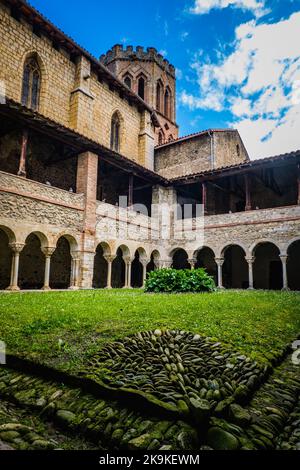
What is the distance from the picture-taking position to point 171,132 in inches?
1375

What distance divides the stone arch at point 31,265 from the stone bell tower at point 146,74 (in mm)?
20781

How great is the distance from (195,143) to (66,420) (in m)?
22.6

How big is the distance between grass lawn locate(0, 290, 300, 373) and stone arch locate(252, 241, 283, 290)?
47.1ft

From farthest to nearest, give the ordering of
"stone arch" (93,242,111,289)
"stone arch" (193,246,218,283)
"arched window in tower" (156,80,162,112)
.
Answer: "arched window in tower" (156,80,162,112)
"stone arch" (193,246,218,283)
"stone arch" (93,242,111,289)

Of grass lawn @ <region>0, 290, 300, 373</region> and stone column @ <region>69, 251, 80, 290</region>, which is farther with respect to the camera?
stone column @ <region>69, 251, 80, 290</region>

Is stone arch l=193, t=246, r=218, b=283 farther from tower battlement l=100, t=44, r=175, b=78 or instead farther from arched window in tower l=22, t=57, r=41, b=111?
tower battlement l=100, t=44, r=175, b=78

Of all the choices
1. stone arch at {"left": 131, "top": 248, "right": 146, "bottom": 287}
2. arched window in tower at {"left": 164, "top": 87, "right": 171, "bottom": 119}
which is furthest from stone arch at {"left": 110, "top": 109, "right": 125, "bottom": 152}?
arched window in tower at {"left": 164, "top": 87, "right": 171, "bottom": 119}

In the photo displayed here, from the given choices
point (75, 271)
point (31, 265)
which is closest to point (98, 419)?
point (75, 271)

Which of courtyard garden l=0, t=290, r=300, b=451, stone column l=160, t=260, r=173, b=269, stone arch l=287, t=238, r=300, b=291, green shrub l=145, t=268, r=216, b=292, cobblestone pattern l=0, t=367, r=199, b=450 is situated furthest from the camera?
stone arch l=287, t=238, r=300, b=291

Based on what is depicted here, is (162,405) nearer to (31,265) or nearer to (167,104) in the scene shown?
(31,265)

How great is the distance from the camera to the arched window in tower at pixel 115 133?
70.5 feet

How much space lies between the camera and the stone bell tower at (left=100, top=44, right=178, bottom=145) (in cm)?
3300

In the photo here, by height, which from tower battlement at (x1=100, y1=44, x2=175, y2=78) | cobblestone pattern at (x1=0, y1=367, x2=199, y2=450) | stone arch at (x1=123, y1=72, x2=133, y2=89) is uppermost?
tower battlement at (x1=100, y1=44, x2=175, y2=78)
